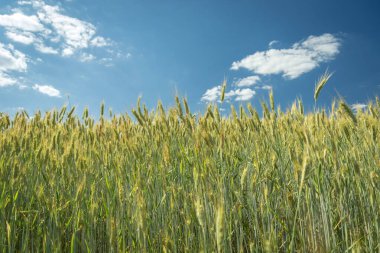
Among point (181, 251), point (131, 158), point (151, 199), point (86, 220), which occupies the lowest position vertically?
point (181, 251)

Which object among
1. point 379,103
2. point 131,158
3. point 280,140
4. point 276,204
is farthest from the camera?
point 379,103

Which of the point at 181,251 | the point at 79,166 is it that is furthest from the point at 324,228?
the point at 79,166

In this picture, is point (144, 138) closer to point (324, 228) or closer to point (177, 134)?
point (177, 134)

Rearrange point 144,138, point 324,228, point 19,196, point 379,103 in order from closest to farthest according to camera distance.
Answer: point 324,228 < point 19,196 < point 144,138 < point 379,103

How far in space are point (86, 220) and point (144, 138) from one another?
1141mm

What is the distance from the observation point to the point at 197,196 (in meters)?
1.22

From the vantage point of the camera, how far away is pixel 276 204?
1804 millimetres

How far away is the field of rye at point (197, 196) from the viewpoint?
57.1 inches

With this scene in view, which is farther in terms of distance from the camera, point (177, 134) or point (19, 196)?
point (177, 134)

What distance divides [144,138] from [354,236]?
5.69ft

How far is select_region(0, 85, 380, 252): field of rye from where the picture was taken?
1.45 metres

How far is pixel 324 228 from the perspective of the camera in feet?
4.68

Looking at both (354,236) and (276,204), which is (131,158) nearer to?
(276,204)

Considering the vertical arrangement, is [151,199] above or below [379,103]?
below
